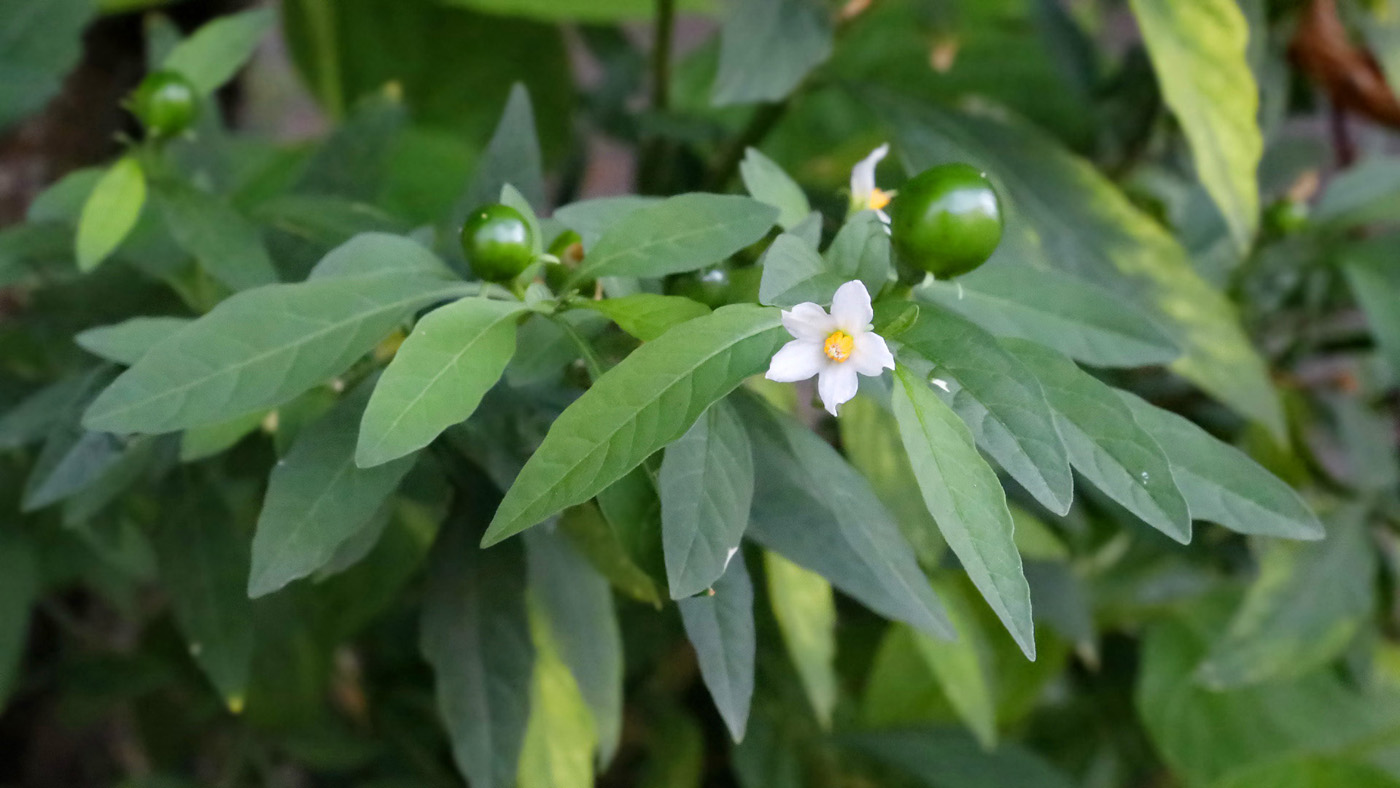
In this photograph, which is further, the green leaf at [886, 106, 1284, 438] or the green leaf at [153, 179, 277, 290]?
the green leaf at [886, 106, 1284, 438]

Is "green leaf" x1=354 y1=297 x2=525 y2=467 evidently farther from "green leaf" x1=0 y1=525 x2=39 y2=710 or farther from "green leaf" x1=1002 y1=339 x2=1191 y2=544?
"green leaf" x1=0 y1=525 x2=39 y2=710

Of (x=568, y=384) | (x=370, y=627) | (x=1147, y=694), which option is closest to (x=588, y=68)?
(x=370, y=627)

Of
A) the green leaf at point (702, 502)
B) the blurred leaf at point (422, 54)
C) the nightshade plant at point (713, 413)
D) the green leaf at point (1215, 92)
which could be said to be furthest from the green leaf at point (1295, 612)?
the blurred leaf at point (422, 54)

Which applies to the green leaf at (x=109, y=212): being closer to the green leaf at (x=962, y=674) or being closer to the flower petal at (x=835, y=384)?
the flower petal at (x=835, y=384)

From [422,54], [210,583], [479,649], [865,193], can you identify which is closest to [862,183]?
[865,193]

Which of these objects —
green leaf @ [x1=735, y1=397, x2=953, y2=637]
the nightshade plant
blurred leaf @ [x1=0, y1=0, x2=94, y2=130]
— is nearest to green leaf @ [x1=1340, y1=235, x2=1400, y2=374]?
the nightshade plant

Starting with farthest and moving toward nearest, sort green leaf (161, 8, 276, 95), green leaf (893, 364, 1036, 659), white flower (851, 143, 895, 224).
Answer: green leaf (161, 8, 276, 95)
white flower (851, 143, 895, 224)
green leaf (893, 364, 1036, 659)

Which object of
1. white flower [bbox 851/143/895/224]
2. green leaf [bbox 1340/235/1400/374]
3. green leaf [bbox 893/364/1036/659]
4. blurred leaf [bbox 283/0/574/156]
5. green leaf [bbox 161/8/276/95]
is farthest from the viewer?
blurred leaf [bbox 283/0/574/156]

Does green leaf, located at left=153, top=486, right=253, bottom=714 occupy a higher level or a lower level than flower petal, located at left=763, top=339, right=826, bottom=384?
lower

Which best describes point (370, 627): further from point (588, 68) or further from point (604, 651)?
point (588, 68)
